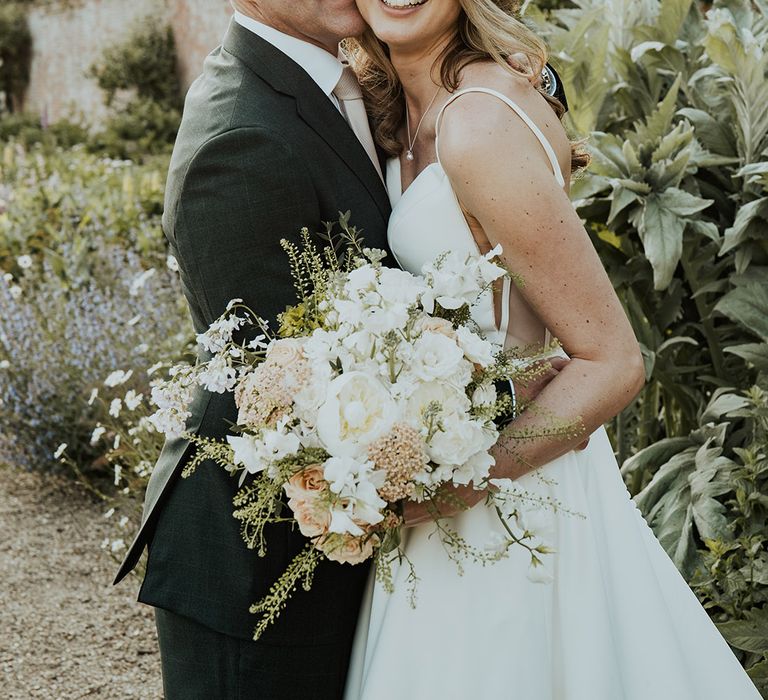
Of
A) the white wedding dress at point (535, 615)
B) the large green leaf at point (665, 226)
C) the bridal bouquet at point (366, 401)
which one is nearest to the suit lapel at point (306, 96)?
the white wedding dress at point (535, 615)

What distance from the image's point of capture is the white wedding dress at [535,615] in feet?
6.09

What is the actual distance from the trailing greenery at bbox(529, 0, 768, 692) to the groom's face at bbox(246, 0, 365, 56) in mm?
1315

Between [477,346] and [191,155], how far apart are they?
0.62 m

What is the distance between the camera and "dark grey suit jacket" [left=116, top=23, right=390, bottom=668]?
1761 mm

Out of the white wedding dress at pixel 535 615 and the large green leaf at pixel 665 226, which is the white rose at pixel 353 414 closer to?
the white wedding dress at pixel 535 615

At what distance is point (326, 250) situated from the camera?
165 cm

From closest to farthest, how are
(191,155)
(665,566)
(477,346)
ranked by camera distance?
(477,346), (191,155), (665,566)

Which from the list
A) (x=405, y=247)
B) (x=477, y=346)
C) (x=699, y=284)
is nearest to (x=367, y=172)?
(x=405, y=247)

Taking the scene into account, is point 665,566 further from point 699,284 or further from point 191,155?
point 699,284

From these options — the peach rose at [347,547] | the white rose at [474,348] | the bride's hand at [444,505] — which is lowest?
the bride's hand at [444,505]

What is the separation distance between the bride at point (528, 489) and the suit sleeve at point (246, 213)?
0.26 metres

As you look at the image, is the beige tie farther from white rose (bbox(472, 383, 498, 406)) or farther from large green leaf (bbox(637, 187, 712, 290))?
large green leaf (bbox(637, 187, 712, 290))

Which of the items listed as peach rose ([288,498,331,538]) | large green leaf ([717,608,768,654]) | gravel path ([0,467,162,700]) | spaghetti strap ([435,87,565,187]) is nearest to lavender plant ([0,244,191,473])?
gravel path ([0,467,162,700])

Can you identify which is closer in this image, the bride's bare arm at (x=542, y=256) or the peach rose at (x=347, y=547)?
the peach rose at (x=347, y=547)
